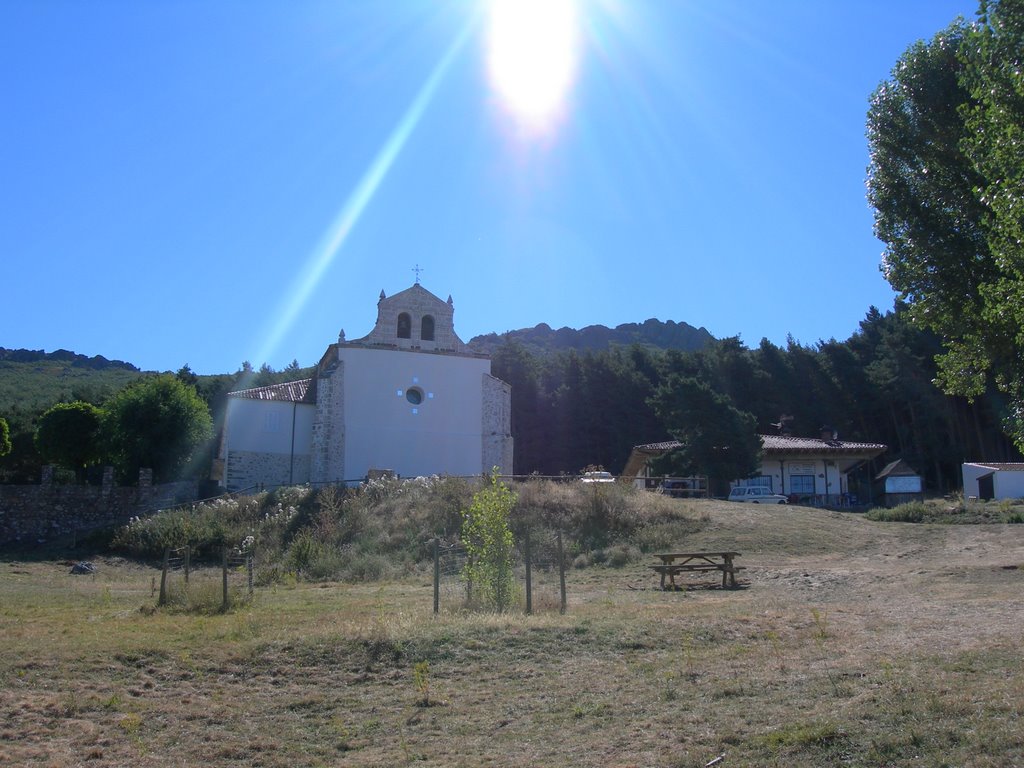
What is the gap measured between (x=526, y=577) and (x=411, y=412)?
1220 inches

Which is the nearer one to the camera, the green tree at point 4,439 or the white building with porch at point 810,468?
the white building with porch at point 810,468

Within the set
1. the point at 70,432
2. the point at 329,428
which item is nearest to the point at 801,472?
the point at 329,428

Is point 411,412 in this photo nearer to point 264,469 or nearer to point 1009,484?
Answer: point 264,469

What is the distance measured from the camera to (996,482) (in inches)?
1591

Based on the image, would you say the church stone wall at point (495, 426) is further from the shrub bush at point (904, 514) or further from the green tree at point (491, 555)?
Answer: the green tree at point (491, 555)

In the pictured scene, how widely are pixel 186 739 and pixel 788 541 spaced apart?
21.8m

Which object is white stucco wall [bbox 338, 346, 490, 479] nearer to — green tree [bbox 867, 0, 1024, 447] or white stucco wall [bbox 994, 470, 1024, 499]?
white stucco wall [bbox 994, 470, 1024, 499]

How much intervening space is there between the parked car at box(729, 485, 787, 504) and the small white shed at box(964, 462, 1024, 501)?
30.2 feet

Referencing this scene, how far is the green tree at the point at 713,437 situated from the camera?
43000mm

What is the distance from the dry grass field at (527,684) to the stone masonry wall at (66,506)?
72.5 feet

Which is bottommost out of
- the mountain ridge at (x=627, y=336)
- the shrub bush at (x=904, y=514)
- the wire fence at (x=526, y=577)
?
the wire fence at (x=526, y=577)

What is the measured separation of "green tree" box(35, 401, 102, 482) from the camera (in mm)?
50406

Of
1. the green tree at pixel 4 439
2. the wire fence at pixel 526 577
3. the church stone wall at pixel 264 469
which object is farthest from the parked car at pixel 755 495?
the green tree at pixel 4 439

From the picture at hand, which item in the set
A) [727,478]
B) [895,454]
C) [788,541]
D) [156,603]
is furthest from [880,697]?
[895,454]
